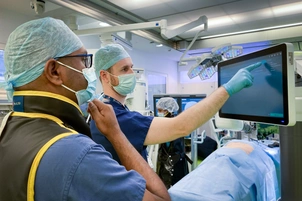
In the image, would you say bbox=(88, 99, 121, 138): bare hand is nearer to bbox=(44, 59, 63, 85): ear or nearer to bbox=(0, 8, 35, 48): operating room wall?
bbox=(44, 59, 63, 85): ear

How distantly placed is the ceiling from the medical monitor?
2445 millimetres

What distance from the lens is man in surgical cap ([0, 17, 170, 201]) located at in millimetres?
568

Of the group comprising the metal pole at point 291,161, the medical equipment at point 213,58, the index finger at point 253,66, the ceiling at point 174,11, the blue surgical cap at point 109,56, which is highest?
the ceiling at point 174,11

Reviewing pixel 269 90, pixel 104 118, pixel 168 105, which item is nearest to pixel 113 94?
pixel 104 118

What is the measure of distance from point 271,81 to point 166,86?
667 cm

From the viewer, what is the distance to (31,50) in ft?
2.39

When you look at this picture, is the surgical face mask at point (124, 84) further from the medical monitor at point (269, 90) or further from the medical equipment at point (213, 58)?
the medical equipment at point (213, 58)

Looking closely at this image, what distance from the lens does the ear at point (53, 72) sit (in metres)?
0.74

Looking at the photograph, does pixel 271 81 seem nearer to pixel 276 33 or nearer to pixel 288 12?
pixel 288 12

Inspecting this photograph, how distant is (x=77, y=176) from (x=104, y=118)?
17.5 inches

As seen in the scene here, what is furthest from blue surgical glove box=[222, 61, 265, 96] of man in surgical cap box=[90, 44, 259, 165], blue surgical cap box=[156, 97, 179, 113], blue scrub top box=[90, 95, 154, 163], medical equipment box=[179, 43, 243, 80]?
blue surgical cap box=[156, 97, 179, 113]

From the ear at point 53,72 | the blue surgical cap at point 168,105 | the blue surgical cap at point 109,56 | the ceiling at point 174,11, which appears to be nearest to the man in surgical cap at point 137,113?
the blue surgical cap at point 109,56

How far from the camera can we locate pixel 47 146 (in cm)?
59

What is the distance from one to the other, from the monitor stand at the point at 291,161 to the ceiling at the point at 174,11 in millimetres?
2738
